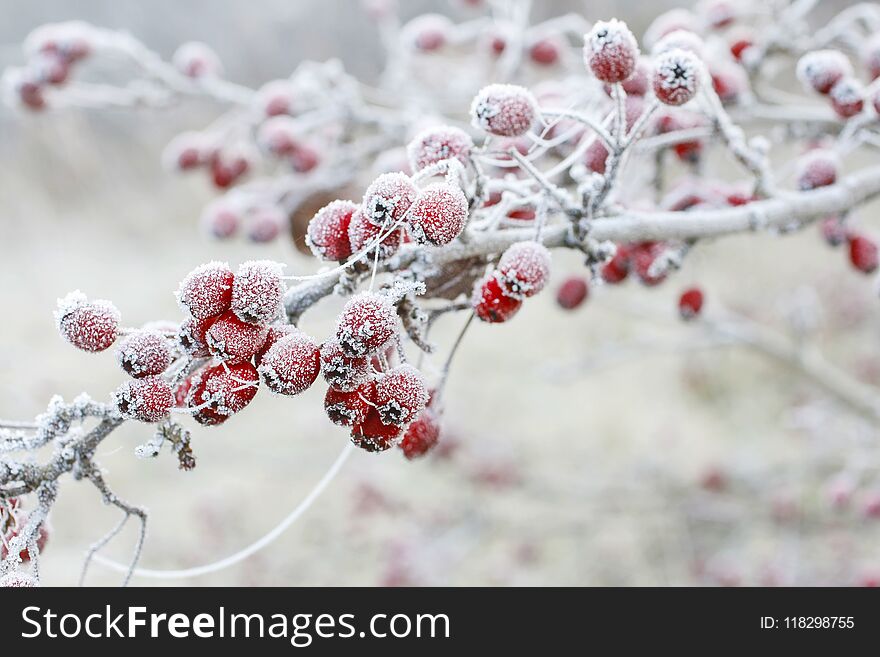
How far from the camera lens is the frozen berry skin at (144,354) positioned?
2.04ft

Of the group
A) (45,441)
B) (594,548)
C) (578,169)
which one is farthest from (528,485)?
(45,441)

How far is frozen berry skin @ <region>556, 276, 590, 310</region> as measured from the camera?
3.53 feet

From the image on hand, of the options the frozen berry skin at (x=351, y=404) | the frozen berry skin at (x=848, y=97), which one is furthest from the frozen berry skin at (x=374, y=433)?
the frozen berry skin at (x=848, y=97)

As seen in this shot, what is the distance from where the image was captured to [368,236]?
632 millimetres

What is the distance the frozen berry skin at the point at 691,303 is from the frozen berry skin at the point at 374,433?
0.62m

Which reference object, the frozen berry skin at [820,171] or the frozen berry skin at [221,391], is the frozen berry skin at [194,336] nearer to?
the frozen berry skin at [221,391]

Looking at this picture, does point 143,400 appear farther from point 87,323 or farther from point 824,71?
point 824,71

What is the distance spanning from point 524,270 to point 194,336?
0.90ft

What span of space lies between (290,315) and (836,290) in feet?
13.7

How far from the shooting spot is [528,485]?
288cm

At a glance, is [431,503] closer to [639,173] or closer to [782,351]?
[782,351]

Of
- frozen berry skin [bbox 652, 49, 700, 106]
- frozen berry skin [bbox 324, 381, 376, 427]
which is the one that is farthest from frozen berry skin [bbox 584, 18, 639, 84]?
frozen berry skin [bbox 324, 381, 376, 427]

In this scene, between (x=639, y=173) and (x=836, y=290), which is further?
(x=836, y=290)

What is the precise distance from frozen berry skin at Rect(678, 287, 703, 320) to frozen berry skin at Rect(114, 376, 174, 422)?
0.75m
